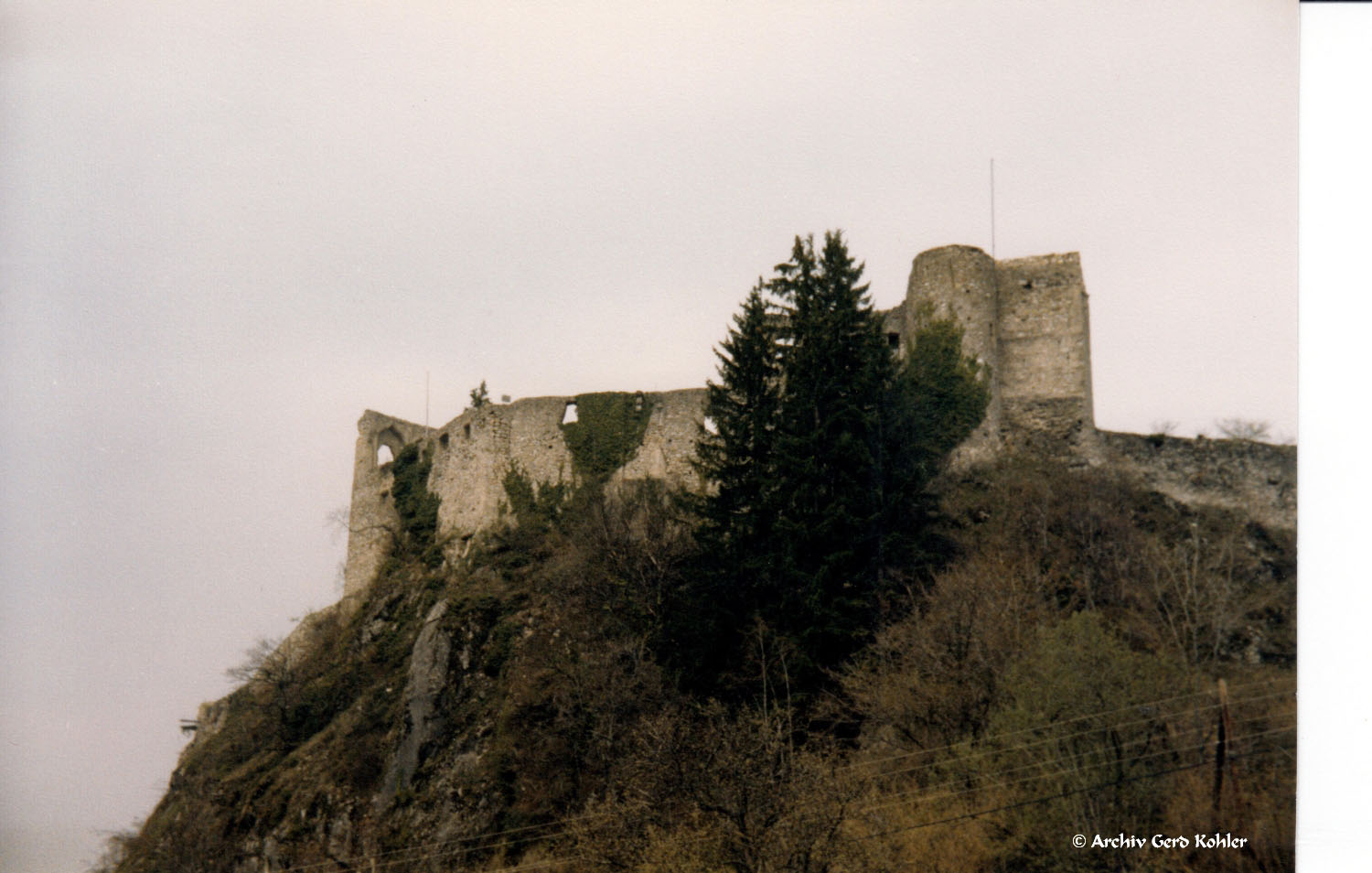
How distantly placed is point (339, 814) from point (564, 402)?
34.0 feet

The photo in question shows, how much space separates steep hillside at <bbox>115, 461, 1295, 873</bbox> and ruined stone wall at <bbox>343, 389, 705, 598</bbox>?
1135mm

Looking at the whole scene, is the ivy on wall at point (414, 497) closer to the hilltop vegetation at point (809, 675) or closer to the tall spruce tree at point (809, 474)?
the hilltop vegetation at point (809, 675)

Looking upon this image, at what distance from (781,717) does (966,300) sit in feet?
33.7

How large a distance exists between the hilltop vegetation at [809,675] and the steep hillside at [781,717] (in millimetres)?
55

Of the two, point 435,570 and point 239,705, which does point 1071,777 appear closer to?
point 435,570

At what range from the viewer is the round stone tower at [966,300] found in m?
25.8

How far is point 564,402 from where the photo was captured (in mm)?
29938

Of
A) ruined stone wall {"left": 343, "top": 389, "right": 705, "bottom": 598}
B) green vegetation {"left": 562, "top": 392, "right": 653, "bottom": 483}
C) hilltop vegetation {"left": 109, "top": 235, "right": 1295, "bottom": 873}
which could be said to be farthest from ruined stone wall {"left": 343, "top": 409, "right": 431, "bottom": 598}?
green vegetation {"left": 562, "top": 392, "right": 653, "bottom": 483}

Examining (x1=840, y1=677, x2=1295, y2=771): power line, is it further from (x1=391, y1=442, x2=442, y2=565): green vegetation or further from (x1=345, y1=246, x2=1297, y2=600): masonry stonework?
(x1=391, y1=442, x2=442, y2=565): green vegetation

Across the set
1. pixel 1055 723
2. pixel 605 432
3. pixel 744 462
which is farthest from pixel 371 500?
pixel 1055 723

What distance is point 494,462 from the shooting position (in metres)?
29.9

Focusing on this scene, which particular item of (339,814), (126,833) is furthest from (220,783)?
(339,814)

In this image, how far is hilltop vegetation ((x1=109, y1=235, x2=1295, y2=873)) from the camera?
16156 millimetres

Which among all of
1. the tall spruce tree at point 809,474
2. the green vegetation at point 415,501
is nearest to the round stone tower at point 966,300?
the tall spruce tree at point 809,474
